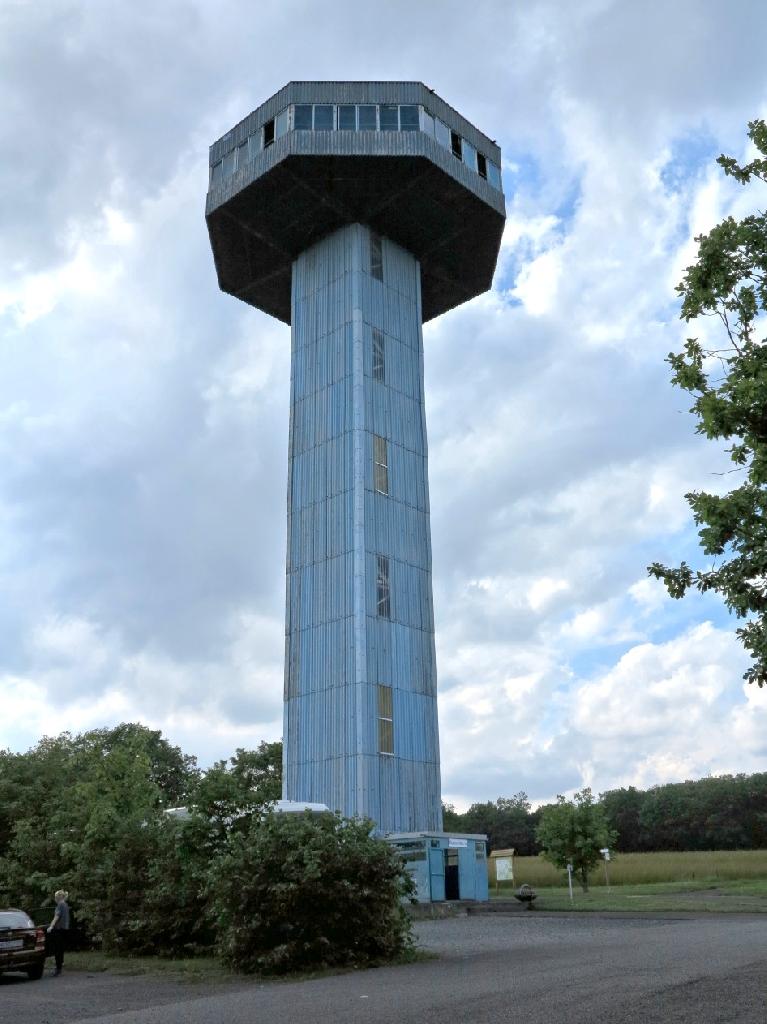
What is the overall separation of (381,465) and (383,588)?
5.46 m

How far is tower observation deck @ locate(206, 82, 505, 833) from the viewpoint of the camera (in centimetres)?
3828

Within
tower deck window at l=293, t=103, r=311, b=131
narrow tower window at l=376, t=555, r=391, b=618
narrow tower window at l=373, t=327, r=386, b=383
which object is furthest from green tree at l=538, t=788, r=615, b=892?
tower deck window at l=293, t=103, r=311, b=131

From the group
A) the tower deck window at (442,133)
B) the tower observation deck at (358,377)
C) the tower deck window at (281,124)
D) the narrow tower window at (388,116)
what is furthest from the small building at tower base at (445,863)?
the tower deck window at (281,124)

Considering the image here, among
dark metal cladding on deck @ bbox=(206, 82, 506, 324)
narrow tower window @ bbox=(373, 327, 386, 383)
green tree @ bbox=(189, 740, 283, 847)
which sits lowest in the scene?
green tree @ bbox=(189, 740, 283, 847)

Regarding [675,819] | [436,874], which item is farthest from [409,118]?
[675,819]

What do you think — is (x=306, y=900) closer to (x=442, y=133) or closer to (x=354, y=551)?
(x=354, y=551)

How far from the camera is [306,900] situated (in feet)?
56.3

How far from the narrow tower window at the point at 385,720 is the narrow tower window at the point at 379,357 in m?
13.8

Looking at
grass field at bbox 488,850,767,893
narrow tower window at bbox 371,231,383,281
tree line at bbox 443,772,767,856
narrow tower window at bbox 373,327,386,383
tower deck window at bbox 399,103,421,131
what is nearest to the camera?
tower deck window at bbox 399,103,421,131

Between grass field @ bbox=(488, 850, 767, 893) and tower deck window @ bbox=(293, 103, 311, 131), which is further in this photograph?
grass field @ bbox=(488, 850, 767, 893)

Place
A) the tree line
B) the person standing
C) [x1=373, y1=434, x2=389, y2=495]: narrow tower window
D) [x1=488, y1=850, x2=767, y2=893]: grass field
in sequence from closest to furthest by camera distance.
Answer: the person standing < [x1=373, y1=434, x2=389, y2=495]: narrow tower window < [x1=488, y1=850, x2=767, y2=893]: grass field < the tree line

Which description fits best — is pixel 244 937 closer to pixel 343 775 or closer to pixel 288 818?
pixel 288 818

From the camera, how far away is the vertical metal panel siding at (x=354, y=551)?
3772 centimetres

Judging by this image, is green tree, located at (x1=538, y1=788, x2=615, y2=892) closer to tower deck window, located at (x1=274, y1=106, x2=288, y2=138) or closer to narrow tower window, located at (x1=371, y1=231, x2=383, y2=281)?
narrow tower window, located at (x1=371, y1=231, x2=383, y2=281)
